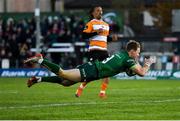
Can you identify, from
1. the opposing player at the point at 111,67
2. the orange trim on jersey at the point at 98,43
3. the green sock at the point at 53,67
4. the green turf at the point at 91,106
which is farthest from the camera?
the orange trim on jersey at the point at 98,43

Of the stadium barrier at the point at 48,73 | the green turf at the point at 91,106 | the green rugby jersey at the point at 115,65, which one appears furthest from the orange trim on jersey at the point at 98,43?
the stadium barrier at the point at 48,73

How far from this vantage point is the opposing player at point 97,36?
21.6m

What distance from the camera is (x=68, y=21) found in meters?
40.2

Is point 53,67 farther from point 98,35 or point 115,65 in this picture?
point 98,35

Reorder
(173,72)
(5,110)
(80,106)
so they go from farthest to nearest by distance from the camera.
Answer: (173,72) → (80,106) → (5,110)

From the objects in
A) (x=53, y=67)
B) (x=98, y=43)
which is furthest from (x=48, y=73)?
(x=53, y=67)

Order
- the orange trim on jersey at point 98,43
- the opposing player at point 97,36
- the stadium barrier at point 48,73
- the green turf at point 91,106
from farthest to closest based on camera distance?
the stadium barrier at point 48,73 < the orange trim on jersey at point 98,43 < the opposing player at point 97,36 < the green turf at point 91,106

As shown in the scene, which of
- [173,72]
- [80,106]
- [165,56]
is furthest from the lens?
[165,56]

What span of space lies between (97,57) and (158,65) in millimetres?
15325

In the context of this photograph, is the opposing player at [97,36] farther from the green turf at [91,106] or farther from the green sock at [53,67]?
the green sock at [53,67]

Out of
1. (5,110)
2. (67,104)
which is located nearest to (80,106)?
(67,104)

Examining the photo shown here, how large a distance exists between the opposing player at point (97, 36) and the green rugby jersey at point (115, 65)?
3931 millimetres

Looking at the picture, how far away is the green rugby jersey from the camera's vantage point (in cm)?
1737

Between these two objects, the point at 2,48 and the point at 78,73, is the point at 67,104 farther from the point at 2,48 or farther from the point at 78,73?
the point at 2,48
